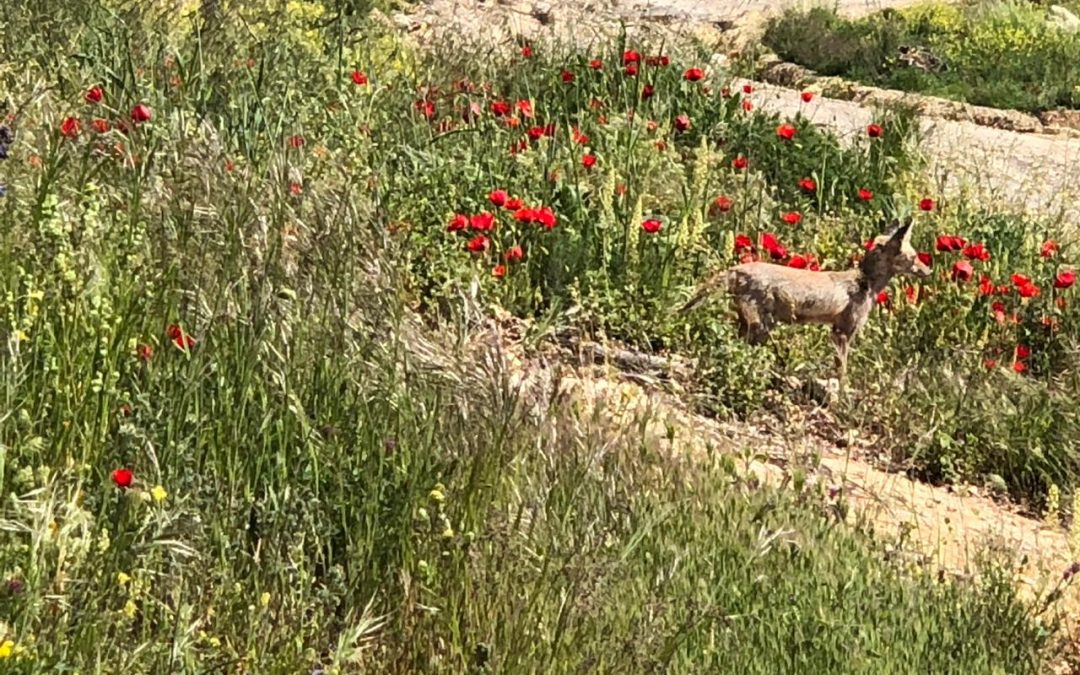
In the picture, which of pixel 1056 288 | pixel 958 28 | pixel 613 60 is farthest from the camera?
pixel 958 28

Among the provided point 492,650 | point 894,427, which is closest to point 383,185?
point 894,427

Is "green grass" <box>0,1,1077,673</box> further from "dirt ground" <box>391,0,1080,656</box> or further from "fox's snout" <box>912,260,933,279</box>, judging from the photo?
"fox's snout" <box>912,260,933,279</box>

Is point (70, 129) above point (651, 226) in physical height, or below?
above

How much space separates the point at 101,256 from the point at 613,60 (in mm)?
5165

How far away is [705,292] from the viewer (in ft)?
20.2

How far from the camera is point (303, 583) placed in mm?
3113

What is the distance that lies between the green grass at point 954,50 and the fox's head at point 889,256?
6400 millimetres

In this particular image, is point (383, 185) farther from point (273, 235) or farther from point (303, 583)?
point (303, 583)

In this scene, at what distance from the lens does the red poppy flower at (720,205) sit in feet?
22.3

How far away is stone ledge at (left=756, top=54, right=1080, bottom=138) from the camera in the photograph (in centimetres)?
1151

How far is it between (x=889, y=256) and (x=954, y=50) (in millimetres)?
7911

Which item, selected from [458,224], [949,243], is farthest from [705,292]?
[949,243]

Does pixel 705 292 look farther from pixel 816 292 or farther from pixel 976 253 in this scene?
pixel 976 253

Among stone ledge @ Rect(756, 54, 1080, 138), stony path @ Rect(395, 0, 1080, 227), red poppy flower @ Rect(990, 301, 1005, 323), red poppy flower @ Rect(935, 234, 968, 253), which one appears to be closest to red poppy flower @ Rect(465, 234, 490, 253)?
red poppy flower @ Rect(935, 234, 968, 253)
